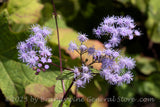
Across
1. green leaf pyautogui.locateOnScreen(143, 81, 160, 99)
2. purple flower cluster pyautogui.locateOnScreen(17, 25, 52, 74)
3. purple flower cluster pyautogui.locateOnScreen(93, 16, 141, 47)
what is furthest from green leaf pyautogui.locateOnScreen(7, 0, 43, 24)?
green leaf pyautogui.locateOnScreen(143, 81, 160, 99)

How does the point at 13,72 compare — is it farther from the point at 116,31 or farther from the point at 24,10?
the point at 116,31

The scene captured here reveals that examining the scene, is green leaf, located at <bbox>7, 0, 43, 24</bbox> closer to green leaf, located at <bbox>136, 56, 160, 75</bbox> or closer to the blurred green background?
the blurred green background

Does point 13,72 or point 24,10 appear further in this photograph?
point 24,10

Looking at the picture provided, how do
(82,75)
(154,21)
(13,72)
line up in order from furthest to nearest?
1. (154,21)
2. (13,72)
3. (82,75)

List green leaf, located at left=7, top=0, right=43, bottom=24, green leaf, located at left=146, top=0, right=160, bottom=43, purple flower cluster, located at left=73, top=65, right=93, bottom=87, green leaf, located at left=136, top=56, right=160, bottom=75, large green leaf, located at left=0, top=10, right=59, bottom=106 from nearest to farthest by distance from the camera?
purple flower cluster, located at left=73, top=65, right=93, bottom=87, large green leaf, located at left=0, top=10, right=59, bottom=106, green leaf, located at left=7, top=0, right=43, bottom=24, green leaf, located at left=146, top=0, right=160, bottom=43, green leaf, located at left=136, top=56, right=160, bottom=75

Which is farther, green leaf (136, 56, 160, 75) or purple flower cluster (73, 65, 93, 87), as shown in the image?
green leaf (136, 56, 160, 75)

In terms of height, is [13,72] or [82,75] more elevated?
[13,72]

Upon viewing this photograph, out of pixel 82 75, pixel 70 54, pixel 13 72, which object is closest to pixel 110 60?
pixel 82 75

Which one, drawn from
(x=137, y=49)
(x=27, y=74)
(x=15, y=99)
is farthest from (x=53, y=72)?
(x=137, y=49)
